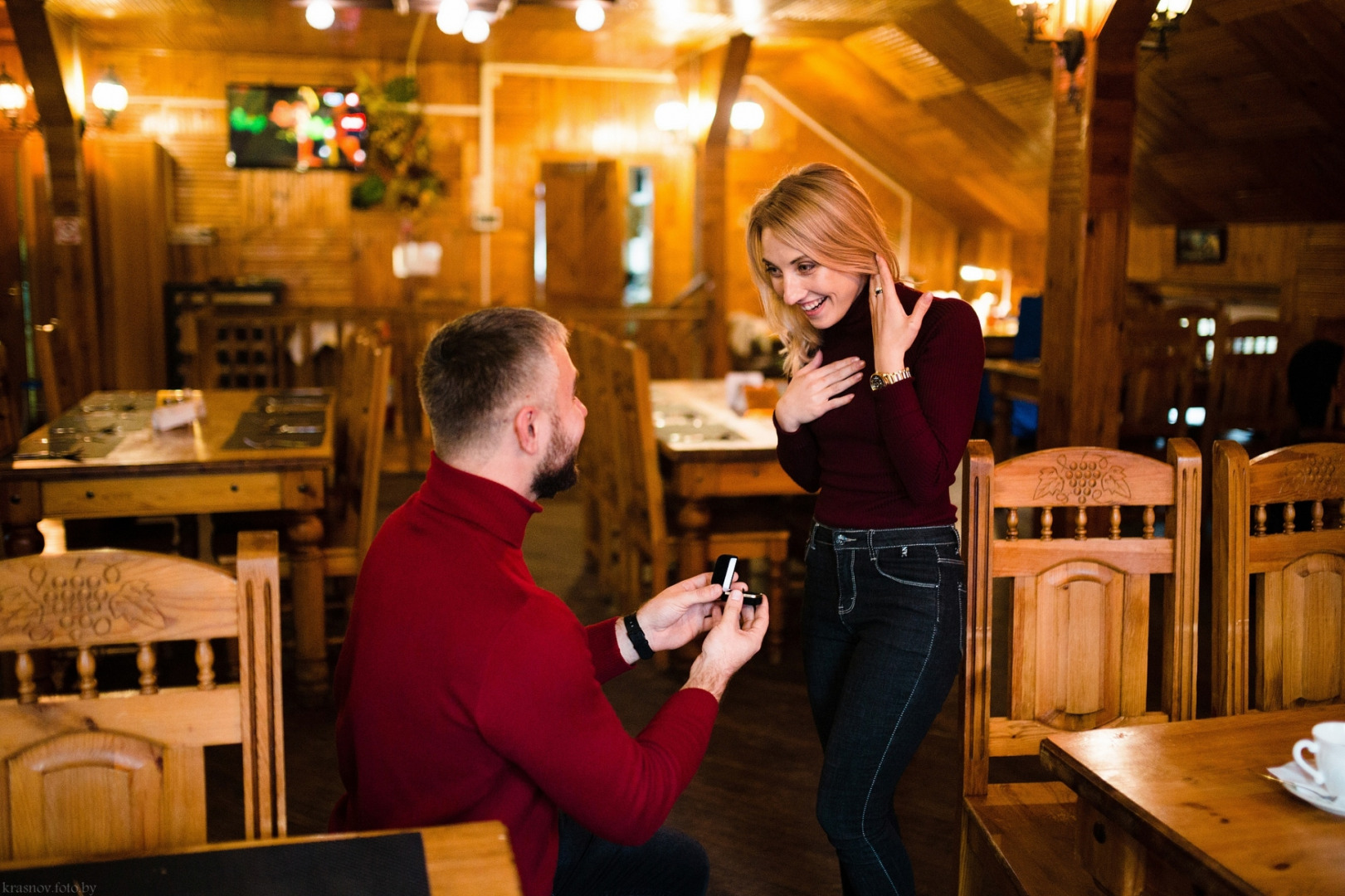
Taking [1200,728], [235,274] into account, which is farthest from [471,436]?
[235,274]

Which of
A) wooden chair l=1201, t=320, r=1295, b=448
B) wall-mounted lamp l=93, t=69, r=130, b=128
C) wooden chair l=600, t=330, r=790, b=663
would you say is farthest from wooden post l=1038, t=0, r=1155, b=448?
wall-mounted lamp l=93, t=69, r=130, b=128

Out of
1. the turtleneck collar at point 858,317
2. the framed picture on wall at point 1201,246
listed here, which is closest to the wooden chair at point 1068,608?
the turtleneck collar at point 858,317

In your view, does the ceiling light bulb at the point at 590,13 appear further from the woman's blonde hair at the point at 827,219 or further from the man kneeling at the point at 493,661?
the man kneeling at the point at 493,661

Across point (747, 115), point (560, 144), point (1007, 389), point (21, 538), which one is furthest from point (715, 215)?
point (21, 538)

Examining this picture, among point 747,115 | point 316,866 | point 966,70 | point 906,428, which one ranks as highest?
point 966,70

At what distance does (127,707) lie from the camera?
4.47 feet

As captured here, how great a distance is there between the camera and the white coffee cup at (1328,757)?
1237mm

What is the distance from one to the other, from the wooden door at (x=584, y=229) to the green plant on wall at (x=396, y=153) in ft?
3.39

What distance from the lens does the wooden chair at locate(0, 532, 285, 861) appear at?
4.36 ft

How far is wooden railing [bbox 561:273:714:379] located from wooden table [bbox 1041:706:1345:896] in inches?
270

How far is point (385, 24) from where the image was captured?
8.23m

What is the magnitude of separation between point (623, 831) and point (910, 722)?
2.10 ft

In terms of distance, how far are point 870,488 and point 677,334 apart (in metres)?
6.57

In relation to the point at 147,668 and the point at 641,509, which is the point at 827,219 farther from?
the point at 641,509
